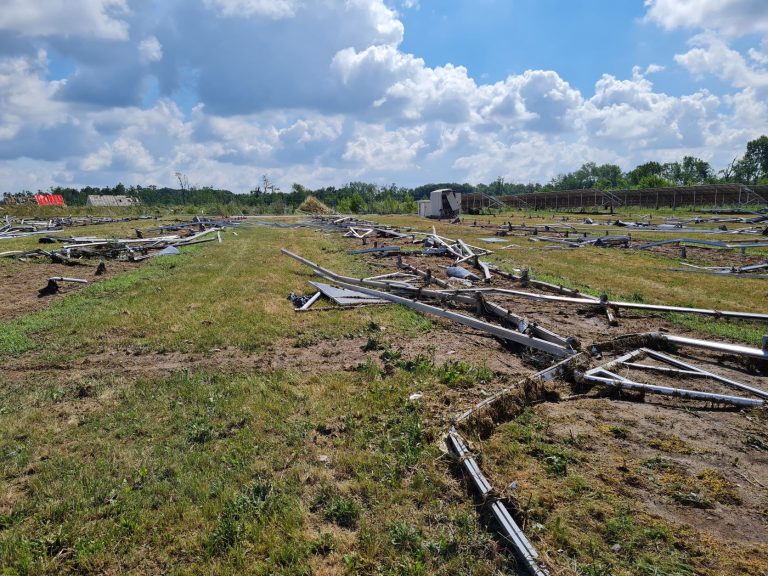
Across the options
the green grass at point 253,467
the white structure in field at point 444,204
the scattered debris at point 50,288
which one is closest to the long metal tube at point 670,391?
the green grass at point 253,467

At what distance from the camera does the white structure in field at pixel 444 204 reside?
50906mm

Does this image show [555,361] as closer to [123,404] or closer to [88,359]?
[123,404]

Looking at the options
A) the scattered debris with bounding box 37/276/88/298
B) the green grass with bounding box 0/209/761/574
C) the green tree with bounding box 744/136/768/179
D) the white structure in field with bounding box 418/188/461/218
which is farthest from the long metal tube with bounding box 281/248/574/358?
the green tree with bounding box 744/136/768/179

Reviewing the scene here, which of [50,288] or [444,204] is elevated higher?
[444,204]

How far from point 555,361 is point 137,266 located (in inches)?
607

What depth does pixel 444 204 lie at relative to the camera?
51.6m

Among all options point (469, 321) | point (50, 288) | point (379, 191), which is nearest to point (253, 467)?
point (469, 321)

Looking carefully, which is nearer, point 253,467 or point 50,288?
point 253,467

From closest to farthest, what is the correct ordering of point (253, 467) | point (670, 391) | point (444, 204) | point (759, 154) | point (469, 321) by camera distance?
point (253, 467) < point (670, 391) < point (469, 321) < point (444, 204) < point (759, 154)

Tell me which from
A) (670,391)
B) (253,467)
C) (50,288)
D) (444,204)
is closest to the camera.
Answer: (253,467)

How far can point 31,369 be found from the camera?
6.45 meters

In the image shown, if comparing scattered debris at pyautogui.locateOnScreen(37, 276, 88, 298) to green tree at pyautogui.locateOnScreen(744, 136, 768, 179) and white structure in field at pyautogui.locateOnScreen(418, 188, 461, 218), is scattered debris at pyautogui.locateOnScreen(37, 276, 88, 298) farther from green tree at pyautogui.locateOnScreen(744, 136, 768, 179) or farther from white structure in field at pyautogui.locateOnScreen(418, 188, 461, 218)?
green tree at pyautogui.locateOnScreen(744, 136, 768, 179)

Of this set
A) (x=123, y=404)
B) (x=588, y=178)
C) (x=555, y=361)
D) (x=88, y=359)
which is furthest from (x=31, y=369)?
Answer: (x=588, y=178)

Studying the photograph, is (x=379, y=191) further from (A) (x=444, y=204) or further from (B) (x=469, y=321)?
(B) (x=469, y=321)
